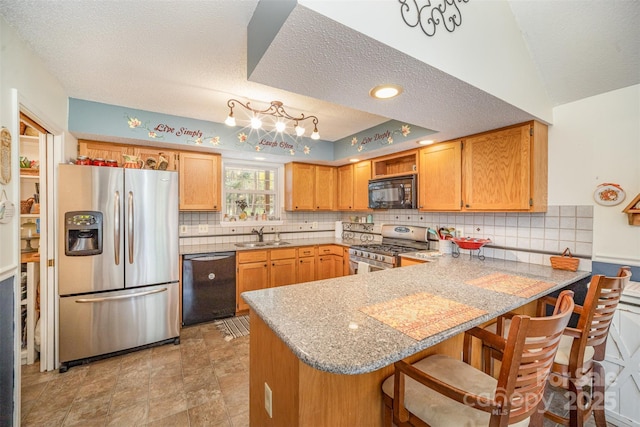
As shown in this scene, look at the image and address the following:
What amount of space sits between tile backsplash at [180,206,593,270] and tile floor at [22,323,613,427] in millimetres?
1133

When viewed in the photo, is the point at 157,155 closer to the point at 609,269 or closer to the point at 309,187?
the point at 309,187

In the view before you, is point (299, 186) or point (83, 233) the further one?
point (299, 186)

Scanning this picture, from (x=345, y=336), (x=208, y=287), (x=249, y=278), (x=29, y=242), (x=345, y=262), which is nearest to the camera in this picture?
(x=345, y=336)

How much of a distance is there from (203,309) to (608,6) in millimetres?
4215

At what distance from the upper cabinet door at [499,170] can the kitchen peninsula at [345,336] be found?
0.75 m

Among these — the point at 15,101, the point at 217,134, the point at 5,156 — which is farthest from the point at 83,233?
the point at 217,134

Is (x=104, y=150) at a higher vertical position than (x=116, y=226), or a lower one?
higher

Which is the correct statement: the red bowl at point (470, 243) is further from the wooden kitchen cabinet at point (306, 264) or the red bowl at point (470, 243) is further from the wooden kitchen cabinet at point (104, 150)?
the wooden kitchen cabinet at point (104, 150)

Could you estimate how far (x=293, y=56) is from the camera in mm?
1264

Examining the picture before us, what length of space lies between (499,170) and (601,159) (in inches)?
25.2

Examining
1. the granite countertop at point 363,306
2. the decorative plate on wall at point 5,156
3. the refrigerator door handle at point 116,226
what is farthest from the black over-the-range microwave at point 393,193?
the decorative plate on wall at point 5,156

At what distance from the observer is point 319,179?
166 inches

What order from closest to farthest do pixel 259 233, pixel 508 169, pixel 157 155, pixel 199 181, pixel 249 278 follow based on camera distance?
pixel 508 169, pixel 157 155, pixel 199 181, pixel 249 278, pixel 259 233

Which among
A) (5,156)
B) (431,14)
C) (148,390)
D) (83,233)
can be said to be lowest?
(148,390)
